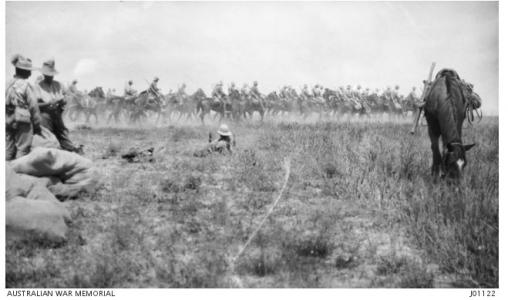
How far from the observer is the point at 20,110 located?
720 cm

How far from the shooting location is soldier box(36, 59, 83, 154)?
27.3ft

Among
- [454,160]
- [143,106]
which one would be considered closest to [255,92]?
[143,106]

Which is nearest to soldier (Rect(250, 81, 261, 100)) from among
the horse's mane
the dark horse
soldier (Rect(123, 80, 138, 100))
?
soldier (Rect(123, 80, 138, 100))

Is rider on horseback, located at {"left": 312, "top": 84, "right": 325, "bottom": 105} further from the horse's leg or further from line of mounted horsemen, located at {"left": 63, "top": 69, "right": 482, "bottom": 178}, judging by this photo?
the horse's leg

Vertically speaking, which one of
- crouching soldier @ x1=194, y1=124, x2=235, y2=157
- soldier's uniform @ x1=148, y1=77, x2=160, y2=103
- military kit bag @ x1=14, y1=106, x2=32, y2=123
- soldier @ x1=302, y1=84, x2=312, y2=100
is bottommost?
crouching soldier @ x1=194, y1=124, x2=235, y2=157

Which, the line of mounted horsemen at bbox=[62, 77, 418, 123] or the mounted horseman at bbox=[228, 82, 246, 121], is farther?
the mounted horseman at bbox=[228, 82, 246, 121]

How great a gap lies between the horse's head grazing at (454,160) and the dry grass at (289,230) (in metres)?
0.19

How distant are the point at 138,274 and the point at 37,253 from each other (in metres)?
1.23

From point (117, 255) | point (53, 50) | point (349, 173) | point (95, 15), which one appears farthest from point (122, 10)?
point (117, 255)

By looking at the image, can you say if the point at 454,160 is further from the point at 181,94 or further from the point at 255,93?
the point at 255,93

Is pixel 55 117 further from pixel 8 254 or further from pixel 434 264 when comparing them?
pixel 434 264

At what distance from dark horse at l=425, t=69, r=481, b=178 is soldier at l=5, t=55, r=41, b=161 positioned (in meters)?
6.08

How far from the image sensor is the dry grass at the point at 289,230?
14.5ft

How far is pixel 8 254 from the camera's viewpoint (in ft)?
15.8
